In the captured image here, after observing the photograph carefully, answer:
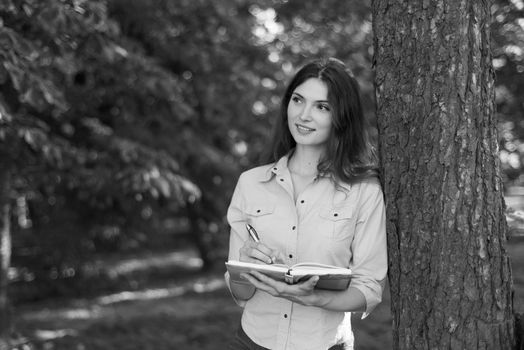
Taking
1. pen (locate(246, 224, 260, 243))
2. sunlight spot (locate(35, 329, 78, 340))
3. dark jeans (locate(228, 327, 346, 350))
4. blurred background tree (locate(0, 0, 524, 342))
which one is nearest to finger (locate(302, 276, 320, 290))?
pen (locate(246, 224, 260, 243))

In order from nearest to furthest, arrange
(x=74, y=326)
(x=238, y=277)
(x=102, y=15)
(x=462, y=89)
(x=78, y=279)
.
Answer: (x=462, y=89) < (x=238, y=277) < (x=102, y=15) < (x=74, y=326) < (x=78, y=279)

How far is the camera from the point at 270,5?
7.76 m

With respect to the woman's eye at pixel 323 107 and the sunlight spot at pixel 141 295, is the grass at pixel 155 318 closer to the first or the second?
the sunlight spot at pixel 141 295

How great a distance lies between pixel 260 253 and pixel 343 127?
604mm

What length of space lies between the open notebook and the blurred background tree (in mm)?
2340

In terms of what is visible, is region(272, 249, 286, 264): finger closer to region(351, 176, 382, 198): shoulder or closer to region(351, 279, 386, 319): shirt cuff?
region(351, 279, 386, 319): shirt cuff

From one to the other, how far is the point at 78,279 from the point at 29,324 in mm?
1669

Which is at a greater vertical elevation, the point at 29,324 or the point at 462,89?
the point at 462,89

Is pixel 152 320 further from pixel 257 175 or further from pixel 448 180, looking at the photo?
pixel 448 180

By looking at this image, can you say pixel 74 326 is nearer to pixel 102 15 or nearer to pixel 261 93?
pixel 261 93

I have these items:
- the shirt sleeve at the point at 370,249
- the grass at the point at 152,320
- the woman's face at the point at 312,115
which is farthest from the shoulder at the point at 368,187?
the grass at the point at 152,320

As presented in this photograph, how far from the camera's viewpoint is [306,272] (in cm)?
219

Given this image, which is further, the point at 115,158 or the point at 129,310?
the point at 129,310

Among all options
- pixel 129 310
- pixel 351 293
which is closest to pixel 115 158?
pixel 129 310
